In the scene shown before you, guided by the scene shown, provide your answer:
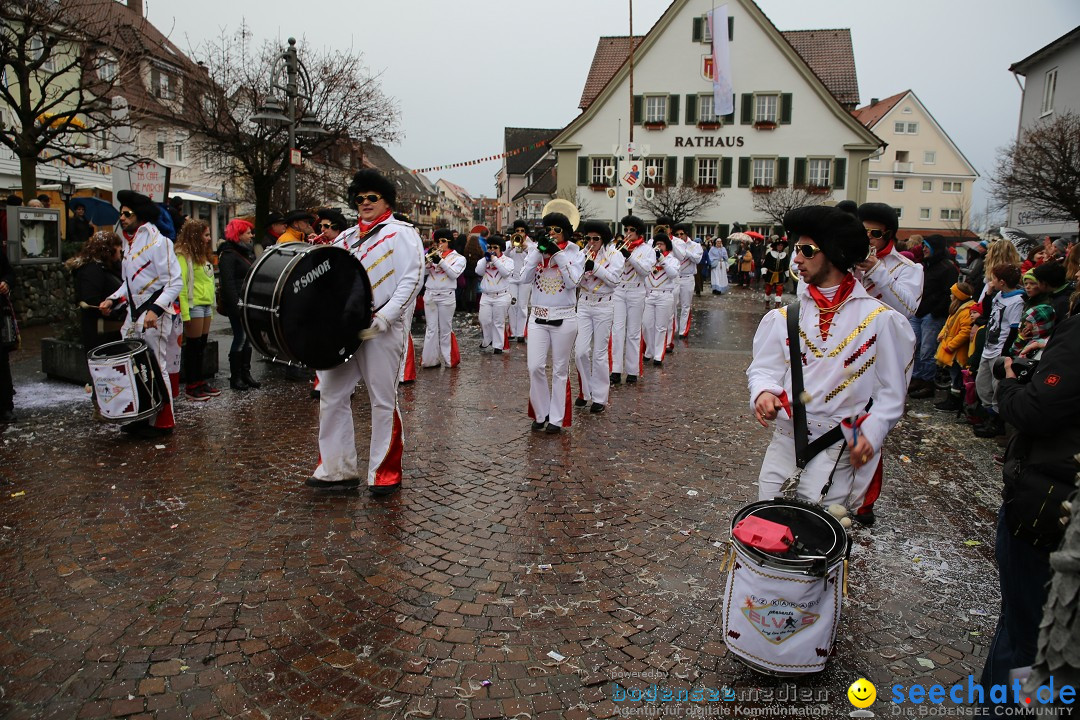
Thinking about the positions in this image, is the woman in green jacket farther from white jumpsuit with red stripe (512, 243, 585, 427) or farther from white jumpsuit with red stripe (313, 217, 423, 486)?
white jumpsuit with red stripe (512, 243, 585, 427)

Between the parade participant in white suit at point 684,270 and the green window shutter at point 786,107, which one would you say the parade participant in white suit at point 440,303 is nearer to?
the parade participant in white suit at point 684,270

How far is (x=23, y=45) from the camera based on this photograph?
41.5ft

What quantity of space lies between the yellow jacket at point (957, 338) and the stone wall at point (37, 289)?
45.5ft

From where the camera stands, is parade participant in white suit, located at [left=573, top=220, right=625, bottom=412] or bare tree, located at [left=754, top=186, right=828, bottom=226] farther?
bare tree, located at [left=754, top=186, right=828, bottom=226]

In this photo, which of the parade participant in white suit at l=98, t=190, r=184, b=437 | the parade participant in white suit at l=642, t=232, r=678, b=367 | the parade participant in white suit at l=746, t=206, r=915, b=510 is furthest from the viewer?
the parade participant in white suit at l=642, t=232, r=678, b=367

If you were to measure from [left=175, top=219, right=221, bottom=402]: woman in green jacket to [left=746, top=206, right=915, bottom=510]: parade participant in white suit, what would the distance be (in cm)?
710

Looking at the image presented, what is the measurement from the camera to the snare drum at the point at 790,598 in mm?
2984

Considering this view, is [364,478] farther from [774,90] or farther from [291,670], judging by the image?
[774,90]

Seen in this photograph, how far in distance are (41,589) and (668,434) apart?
18.3ft

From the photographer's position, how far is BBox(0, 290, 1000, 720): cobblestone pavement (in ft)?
10.7

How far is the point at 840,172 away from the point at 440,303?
35.8 m

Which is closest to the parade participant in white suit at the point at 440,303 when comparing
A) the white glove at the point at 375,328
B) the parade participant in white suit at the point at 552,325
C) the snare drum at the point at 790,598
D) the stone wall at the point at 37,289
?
the parade participant in white suit at the point at 552,325

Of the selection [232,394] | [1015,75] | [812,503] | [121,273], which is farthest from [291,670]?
[1015,75]

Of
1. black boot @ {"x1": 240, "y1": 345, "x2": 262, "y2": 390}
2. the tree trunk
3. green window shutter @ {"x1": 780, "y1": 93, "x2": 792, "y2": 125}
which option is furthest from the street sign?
green window shutter @ {"x1": 780, "y1": 93, "x2": 792, "y2": 125}
